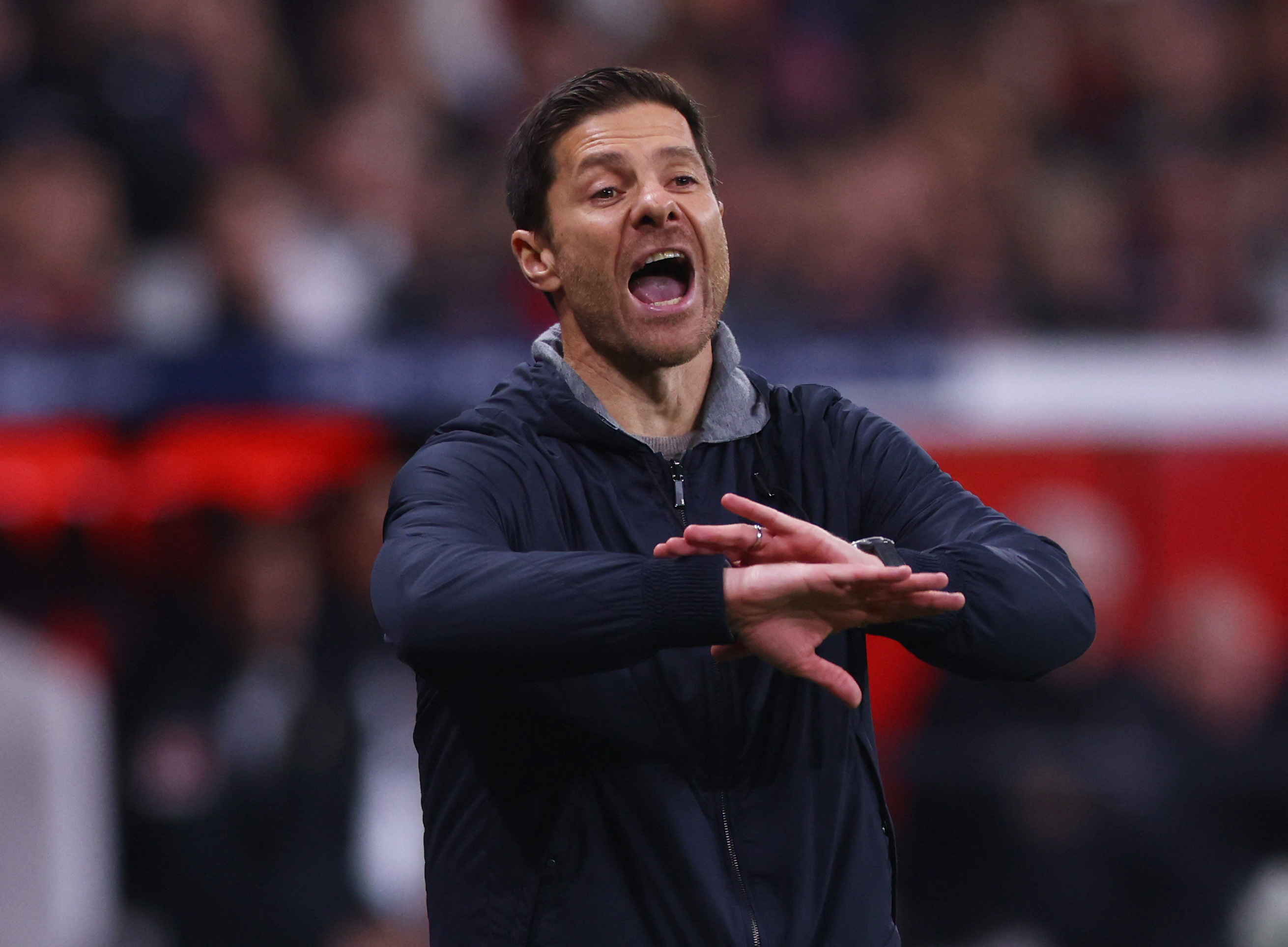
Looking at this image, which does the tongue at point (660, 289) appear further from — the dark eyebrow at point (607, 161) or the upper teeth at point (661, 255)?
the dark eyebrow at point (607, 161)

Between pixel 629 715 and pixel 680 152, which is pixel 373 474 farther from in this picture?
pixel 629 715

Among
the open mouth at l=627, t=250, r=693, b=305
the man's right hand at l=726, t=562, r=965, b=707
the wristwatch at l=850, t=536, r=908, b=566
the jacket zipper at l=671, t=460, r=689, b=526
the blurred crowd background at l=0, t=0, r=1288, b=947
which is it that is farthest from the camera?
the blurred crowd background at l=0, t=0, r=1288, b=947

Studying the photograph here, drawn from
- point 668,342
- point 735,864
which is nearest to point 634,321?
point 668,342

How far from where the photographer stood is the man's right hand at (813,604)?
5.90ft

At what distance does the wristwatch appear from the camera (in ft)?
6.25

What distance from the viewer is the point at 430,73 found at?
7.17 metres

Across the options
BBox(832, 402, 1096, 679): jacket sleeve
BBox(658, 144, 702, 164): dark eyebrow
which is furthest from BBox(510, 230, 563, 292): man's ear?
BBox(832, 402, 1096, 679): jacket sleeve

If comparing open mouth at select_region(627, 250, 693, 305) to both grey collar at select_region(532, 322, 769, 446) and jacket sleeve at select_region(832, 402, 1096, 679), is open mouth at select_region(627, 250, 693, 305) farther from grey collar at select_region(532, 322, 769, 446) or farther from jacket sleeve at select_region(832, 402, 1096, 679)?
jacket sleeve at select_region(832, 402, 1096, 679)

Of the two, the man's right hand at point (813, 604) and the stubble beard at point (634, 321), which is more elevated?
the stubble beard at point (634, 321)

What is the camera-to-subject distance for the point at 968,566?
6.59 ft

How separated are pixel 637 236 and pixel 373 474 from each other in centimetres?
347

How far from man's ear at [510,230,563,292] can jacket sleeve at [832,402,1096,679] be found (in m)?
0.49

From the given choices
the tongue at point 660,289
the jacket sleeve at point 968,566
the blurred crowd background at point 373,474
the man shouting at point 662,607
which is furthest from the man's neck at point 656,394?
the blurred crowd background at point 373,474

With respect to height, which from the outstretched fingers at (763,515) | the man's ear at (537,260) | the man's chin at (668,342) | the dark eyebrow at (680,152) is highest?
the dark eyebrow at (680,152)
